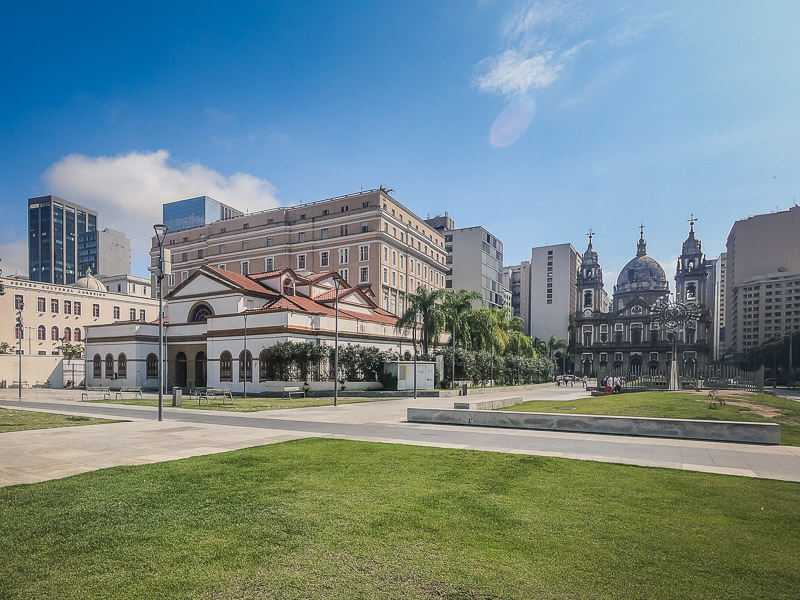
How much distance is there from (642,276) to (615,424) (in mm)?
118006

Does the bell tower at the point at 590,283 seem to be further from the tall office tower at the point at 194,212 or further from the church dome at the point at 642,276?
the tall office tower at the point at 194,212

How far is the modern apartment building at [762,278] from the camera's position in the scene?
13912 cm

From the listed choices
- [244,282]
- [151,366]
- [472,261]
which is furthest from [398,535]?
[472,261]

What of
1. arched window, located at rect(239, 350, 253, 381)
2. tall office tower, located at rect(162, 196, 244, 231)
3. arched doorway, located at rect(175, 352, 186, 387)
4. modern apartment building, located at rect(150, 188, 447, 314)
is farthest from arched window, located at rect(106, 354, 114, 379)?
tall office tower, located at rect(162, 196, 244, 231)

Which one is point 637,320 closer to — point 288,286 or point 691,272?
point 691,272

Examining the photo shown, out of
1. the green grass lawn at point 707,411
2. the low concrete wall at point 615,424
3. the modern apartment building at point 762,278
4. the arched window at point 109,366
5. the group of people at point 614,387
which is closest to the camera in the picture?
the low concrete wall at point 615,424

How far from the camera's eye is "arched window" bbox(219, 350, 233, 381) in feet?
145

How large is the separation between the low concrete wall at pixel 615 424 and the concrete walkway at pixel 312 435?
0.60 meters

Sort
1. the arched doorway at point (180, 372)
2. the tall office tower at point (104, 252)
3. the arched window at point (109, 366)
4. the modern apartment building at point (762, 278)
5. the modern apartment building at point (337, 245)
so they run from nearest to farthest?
the arched doorway at point (180, 372)
the arched window at point (109, 366)
the modern apartment building at point (337, 245)
the modern apartment building at point (762, 278)
the tall office tower at point (104, 252)

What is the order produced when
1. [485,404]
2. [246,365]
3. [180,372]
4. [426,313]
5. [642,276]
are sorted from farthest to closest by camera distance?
[642,276]
[180,372]
[426,313]
[246,365]
[485,404]

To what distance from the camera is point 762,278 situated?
145000 millimetres

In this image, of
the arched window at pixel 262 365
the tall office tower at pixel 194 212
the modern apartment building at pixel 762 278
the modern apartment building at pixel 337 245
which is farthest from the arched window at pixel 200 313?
the modern apartment building at pixel 762 278

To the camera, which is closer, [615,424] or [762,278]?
[615,424]

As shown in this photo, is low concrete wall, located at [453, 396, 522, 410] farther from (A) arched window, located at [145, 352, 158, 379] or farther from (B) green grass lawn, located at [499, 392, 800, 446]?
(A) arched window, located at [145, 352, 158, 379]
